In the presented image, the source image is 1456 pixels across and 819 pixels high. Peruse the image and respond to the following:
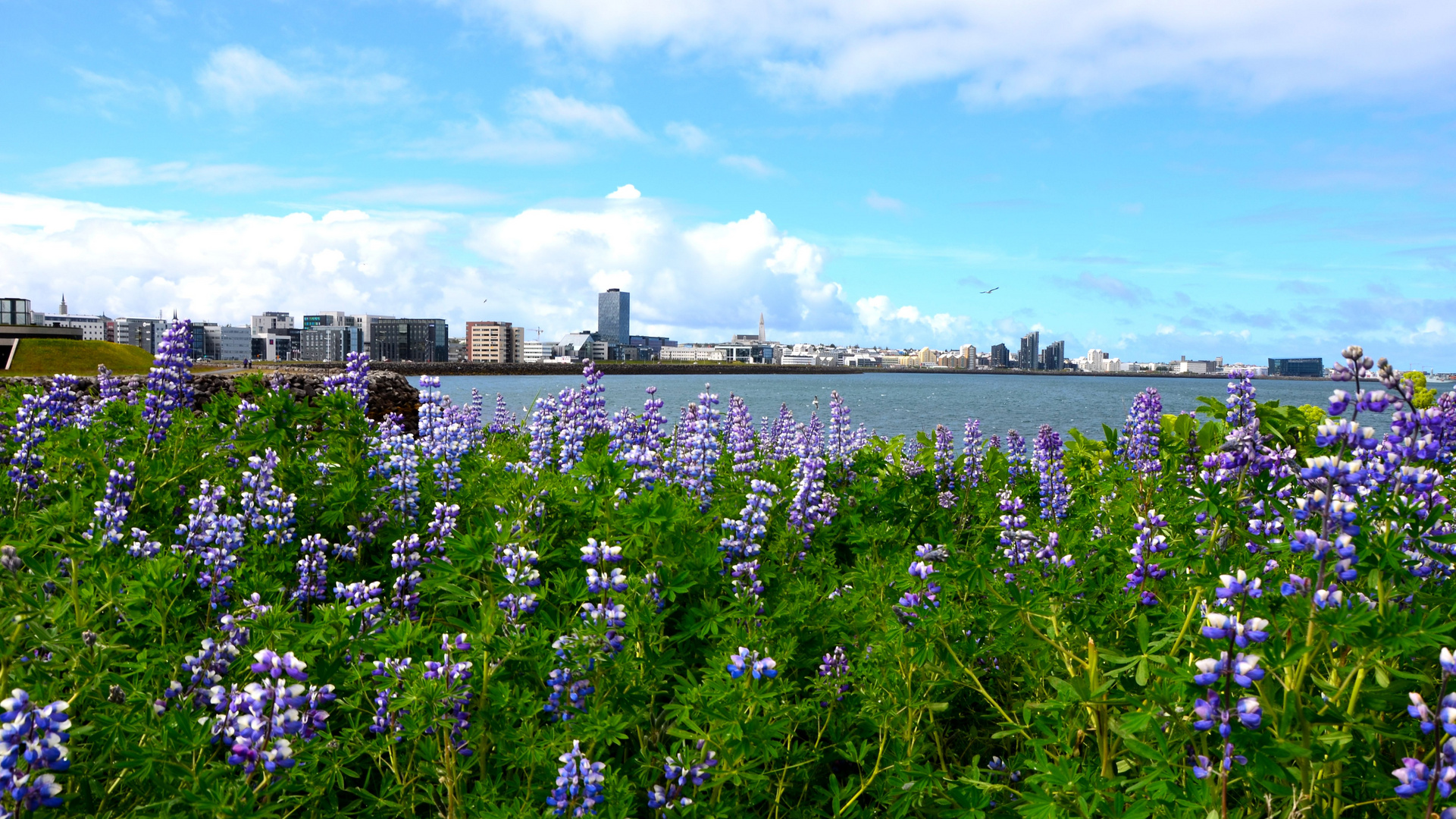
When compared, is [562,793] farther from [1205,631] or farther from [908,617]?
[1205,631]

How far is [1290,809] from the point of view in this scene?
2.09 meters

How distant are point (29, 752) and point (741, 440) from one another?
16.4ft

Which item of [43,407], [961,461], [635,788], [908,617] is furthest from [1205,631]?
[43,407]

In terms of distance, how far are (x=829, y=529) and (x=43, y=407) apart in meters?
6.85

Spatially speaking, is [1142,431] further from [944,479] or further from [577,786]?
[577,786]

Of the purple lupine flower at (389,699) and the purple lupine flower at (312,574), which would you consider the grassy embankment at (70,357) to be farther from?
the purple lupine flower at (389,699)

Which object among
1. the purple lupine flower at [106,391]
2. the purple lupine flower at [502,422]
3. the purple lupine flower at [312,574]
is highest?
the purple lupine flower at [106,391]

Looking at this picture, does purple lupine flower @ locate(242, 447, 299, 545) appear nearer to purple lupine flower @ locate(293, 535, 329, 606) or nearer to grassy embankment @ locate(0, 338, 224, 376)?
purple lupine flower @ locate(293, 535, 329, 606)

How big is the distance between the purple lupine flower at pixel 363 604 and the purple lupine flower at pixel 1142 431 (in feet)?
18.5

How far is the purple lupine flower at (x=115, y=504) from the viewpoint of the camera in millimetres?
4129

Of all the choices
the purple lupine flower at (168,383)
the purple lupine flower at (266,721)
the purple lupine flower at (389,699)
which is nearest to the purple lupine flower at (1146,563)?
the purple lupine flower at (389,699)

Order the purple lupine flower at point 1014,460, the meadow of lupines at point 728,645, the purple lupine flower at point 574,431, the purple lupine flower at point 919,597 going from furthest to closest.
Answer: the purple lupine flower at point 1014,460
the purple lupine flower at point 574,431
the purple lupine flower at point 919,597
the meadow of lupines at point 728,645

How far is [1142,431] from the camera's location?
771 centimetres

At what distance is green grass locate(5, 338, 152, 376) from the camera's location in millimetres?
37188
